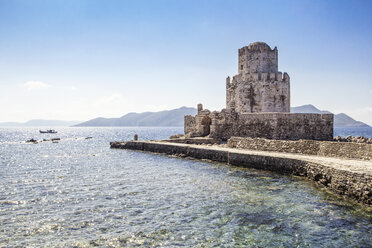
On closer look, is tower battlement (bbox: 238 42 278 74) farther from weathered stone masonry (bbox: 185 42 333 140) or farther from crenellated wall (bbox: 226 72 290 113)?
crenellated wall (bbox: 226 72 290 113)

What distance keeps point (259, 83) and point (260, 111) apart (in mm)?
2535

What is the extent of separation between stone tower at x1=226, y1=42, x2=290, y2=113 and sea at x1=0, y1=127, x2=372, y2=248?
14372mm

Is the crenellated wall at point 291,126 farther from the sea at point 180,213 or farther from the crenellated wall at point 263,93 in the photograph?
the sea at point 180,213

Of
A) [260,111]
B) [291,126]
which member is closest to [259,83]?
[260,111]

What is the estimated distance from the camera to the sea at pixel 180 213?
755cm

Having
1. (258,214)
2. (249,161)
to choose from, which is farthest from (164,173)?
(258,214)

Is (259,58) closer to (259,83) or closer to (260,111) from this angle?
(259,83)

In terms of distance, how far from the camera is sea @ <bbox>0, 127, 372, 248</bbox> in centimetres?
755

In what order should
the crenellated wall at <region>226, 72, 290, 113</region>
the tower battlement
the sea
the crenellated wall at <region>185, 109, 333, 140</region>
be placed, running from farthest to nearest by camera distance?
the tower battlement
the crenellated wall at <region>226, 72, 290, 113</region>
the crenellated wall at <region>185, 109, 333, 140</region>
the sea

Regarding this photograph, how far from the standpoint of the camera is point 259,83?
2864 centimetres

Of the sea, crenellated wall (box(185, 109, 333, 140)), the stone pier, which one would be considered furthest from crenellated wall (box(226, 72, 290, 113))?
the sea

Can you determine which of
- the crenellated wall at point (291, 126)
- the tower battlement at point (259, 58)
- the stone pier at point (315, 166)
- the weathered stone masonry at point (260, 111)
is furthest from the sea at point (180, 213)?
the tower battlement at point (259, 58)

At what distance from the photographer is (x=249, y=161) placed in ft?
60.3

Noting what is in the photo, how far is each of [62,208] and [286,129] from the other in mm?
19670
